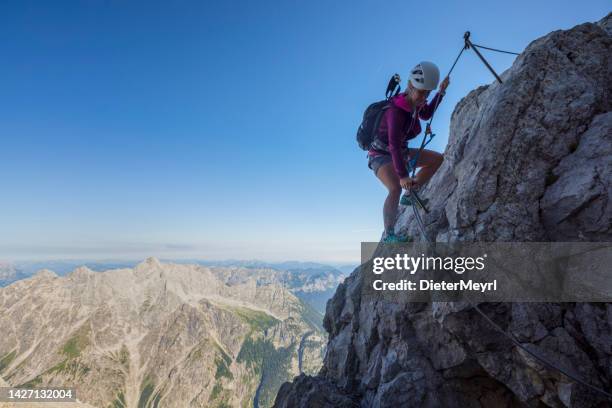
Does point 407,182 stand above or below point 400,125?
below

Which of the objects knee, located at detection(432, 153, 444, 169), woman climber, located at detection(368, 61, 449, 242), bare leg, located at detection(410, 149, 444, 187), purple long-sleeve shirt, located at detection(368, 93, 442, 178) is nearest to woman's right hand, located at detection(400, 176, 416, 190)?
woman climber, located at detection(368, 61, 449, 242)

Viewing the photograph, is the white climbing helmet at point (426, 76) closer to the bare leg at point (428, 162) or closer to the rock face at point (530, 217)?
the rock face at point (530, 217)

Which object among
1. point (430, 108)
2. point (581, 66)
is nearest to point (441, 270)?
point (430, 108)

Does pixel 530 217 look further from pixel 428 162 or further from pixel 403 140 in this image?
pixel 403 140

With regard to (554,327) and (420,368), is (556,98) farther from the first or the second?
(420,368)

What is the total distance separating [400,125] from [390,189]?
8.64 feet

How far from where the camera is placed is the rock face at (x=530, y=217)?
7.55 metres

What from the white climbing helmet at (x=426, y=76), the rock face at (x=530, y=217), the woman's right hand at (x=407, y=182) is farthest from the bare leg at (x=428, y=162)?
the white climbing helmet at (x=426, y=76)

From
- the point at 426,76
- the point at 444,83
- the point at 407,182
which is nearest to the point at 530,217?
the point at 407,182

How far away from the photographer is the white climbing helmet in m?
9.91

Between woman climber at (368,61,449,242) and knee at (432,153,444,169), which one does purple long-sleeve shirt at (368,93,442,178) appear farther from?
knee at (432,153,444,169)

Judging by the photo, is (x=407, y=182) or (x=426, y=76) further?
(x=407, y=182)

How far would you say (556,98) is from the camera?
356 inches

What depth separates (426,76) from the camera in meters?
9.93
